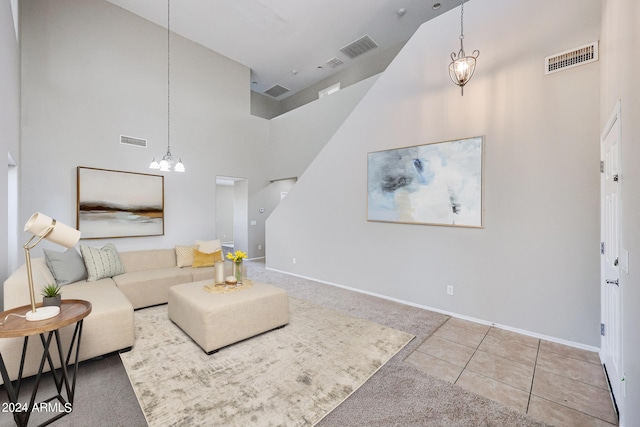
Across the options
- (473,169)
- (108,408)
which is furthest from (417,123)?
(108,408)

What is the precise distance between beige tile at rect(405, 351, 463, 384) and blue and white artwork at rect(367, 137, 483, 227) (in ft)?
5.46

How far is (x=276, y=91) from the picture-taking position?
29.0 ft

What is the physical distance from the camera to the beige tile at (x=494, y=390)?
192cm

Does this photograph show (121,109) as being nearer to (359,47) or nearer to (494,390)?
(359,47)

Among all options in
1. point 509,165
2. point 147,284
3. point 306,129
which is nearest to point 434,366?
point 509,165

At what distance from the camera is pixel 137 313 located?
11.4ft

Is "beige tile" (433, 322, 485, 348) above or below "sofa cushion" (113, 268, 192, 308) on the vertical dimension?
below

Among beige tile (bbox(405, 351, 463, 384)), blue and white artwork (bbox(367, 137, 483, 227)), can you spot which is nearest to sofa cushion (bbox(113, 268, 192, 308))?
blue and white artwork (bbox(367, 137, 483, 227))

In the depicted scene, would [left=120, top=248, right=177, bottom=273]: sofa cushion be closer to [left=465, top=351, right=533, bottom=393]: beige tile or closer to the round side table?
the round side table

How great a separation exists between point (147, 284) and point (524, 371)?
14.4ft

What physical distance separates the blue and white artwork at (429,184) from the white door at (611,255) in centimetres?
105

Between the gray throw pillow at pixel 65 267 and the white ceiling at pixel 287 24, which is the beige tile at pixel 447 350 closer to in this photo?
the gray throw pillow at pixel 65 267

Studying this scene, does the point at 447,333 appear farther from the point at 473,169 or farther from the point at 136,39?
the point at 136,39

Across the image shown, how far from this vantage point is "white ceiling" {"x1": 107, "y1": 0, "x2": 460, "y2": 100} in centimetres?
506
